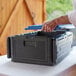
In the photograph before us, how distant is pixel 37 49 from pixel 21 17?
147 inches

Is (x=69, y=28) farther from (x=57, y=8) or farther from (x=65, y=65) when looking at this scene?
(x=57, y=8)

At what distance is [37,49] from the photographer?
102 cm

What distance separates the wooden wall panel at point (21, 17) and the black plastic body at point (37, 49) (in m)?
2.94

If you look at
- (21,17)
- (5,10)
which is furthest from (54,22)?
(21,17)

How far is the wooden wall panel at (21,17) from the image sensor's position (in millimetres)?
4109

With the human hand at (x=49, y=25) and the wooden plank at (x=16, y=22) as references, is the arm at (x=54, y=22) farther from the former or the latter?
the wooden plank at (x=16, y=22)

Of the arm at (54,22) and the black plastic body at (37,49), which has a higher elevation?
the arm at (54,22)

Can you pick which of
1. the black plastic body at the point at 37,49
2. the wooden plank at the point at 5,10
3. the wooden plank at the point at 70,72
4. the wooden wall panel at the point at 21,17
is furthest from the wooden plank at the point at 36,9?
the wooden plank at the point at 70,72

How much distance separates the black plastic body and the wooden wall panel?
2.94m

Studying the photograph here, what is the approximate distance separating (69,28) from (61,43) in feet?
1.67

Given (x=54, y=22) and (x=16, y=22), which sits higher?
(x=16, y=22)

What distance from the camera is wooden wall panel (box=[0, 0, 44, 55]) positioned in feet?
13.5

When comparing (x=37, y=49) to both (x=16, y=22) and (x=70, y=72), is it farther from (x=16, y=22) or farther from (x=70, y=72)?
(x=16, y=22)

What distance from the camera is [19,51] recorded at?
1082mm
